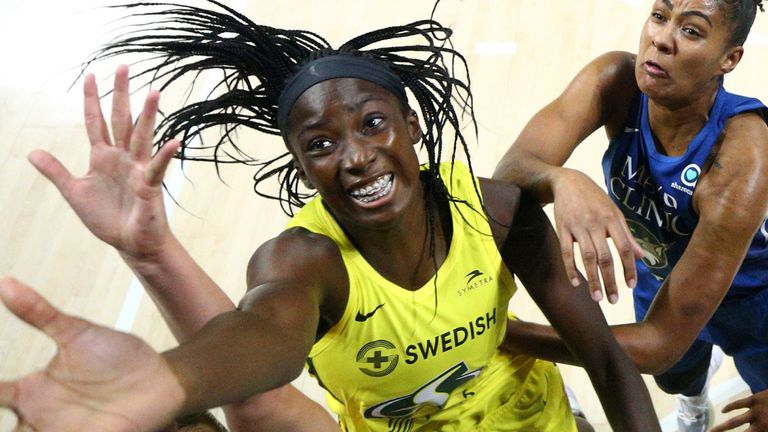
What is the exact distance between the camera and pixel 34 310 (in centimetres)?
136

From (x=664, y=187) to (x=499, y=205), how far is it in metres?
0.53

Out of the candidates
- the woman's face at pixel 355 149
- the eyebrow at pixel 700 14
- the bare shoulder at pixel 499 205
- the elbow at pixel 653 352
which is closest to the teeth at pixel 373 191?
the woman's face at pixel 355 149

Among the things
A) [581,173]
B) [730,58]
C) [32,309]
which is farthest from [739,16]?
[32,309]

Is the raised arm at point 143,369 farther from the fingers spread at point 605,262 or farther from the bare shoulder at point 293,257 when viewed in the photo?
the fingers spread at point 605,262

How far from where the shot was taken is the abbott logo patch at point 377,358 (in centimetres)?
230

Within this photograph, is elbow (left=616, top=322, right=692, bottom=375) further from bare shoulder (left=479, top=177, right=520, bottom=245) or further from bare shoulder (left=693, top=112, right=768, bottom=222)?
bare shoulder (left=479, top=177, right=520, bottom=245)

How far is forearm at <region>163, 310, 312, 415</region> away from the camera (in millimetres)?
1527

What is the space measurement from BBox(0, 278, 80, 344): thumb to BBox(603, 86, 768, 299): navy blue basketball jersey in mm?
1723

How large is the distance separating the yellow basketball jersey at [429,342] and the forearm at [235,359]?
1.32 feet

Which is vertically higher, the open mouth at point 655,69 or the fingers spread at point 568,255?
the open mouth at point 655,69

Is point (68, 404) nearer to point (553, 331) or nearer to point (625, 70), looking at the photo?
point (553, 331)

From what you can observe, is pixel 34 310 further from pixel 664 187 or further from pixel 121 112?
pixel 664 187

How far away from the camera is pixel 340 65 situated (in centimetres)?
222

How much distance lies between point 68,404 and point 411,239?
1.10 metres
